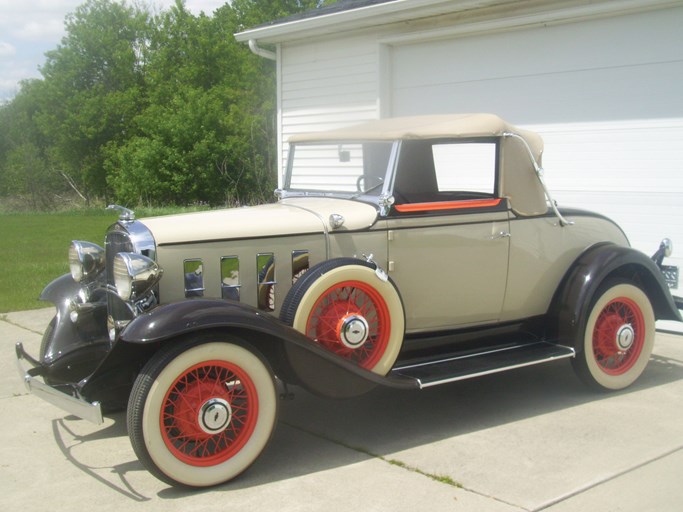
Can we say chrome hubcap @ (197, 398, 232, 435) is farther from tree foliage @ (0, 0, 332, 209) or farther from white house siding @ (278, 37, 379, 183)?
tree foliage @ (0, 0, 332, 209)

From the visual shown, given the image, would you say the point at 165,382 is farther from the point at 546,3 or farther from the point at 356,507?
Result: the point at 546,3

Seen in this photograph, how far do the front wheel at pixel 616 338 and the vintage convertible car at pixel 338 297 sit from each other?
0.01 m

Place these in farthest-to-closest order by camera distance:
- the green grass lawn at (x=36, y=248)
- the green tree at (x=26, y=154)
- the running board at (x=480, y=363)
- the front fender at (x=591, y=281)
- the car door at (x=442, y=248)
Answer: the green tree at (x=26, y=154)
the green grass lawn at (x=36, y=248)
the front fender at (x=591, y=281)
the car door at (x=442, y=248)
the running board at (x=480, y=363)

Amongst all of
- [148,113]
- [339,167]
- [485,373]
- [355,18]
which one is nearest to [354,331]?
[485,373]

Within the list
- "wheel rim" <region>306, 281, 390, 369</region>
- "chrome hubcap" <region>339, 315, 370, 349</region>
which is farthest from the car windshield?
"chrome hubcap" <region>339, 315, 370, 349</region>

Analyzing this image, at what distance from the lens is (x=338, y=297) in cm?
407

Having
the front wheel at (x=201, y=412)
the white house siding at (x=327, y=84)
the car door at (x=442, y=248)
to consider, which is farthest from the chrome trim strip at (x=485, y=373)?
the white house siding at (x=327, y=84)

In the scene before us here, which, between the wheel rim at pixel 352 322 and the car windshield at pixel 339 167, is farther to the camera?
the car windshield at pixel 339 167

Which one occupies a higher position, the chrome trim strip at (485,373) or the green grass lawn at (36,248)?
the chrome trim strip at (485,373)

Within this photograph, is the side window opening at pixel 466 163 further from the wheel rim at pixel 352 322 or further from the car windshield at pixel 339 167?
the wheel rim at pixel 352 322

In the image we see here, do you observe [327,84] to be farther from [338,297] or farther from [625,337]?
[338,297]

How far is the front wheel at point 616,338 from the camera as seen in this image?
4934 mm

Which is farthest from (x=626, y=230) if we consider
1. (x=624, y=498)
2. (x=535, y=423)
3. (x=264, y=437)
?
(x=264, y=437)

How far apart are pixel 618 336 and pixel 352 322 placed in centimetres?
208
